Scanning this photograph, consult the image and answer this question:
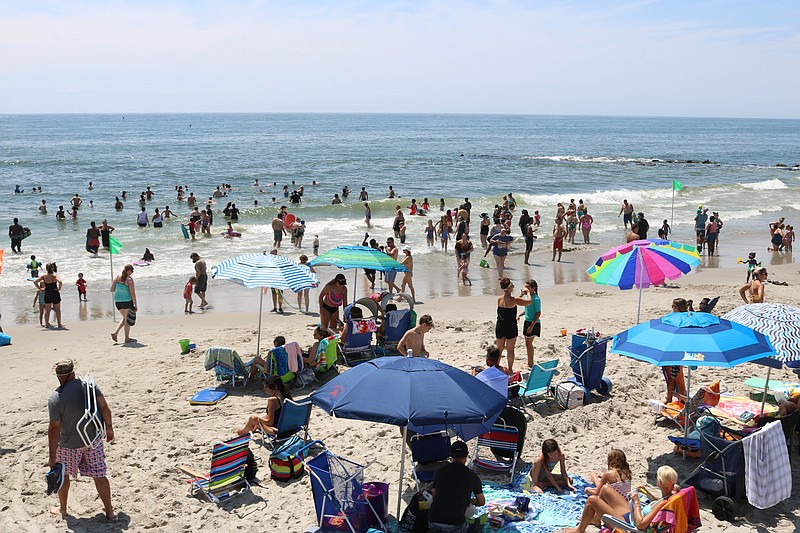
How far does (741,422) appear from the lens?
7582 millimetres

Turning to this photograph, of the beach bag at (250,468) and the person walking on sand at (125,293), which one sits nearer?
the beach bag at (250,468)

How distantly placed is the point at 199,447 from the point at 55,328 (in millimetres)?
7698

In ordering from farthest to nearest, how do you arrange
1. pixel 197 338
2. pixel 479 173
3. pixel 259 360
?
pixel 479 173 → pixel 197 338 → pixel 259 360

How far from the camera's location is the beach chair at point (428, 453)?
6824mm

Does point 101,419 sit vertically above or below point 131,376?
above

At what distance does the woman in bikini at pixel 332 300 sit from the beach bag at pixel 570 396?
160 inches

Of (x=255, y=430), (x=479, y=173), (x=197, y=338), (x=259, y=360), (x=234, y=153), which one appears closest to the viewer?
(x=255, y=430)

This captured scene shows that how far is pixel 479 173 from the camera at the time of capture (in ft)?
172

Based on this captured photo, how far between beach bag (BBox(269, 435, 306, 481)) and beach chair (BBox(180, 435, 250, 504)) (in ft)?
1.02

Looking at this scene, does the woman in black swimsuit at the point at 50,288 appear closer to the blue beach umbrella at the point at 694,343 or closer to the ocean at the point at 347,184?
the ocean at the point at 347,184

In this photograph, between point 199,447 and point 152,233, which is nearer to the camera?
point 199,447

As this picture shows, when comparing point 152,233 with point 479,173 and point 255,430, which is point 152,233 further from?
point 479,173

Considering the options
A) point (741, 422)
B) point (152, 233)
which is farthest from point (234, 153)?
point (741, 422)

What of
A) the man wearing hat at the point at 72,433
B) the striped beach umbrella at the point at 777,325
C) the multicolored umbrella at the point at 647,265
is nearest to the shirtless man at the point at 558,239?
the multicolored umbrella at the point at 647,265
